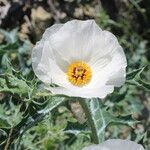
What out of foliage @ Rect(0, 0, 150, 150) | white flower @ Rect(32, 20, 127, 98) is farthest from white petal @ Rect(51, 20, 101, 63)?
foliage @ Rect(0, 0, 150, 150)

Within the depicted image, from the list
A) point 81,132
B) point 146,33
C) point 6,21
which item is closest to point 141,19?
point 146,33

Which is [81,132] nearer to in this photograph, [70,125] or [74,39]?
[70,125]

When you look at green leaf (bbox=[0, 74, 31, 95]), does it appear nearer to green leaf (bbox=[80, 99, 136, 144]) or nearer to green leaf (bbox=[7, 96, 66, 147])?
green leaf (bbox=[7, 96, 66, 147])

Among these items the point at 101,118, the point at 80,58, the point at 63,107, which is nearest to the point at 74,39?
the point at 80,58

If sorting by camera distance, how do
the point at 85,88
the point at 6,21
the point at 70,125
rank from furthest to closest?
the point at 6,21
the point at 70,125
the point at 85,88

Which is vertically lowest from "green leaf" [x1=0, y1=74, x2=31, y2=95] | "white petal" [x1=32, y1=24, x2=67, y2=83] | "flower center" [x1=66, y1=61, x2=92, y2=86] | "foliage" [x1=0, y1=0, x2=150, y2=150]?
"foliage" [x1=0, y1=0, x2=150, y2=150]

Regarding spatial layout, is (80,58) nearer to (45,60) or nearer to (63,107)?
(45,60)

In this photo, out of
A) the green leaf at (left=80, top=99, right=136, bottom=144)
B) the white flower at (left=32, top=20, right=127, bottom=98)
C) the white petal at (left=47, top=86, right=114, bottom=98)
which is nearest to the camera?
the white petal at (left=47, top=86, right=114, bottom=98)
